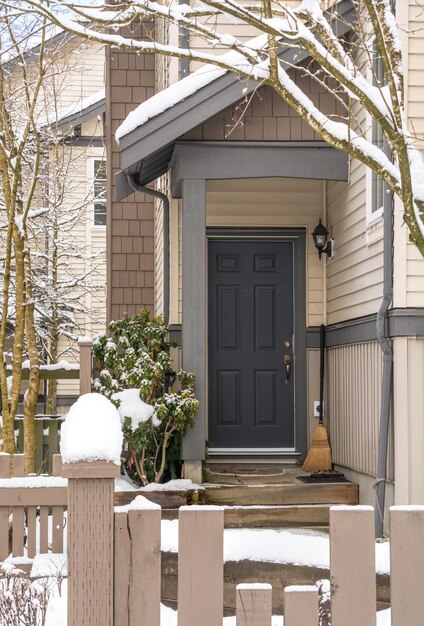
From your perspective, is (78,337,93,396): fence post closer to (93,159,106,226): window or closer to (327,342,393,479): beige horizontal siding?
(327,342,393,479): beige horizontal siding

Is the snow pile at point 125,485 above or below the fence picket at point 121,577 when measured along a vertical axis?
below

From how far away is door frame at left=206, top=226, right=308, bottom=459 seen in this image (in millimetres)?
10102

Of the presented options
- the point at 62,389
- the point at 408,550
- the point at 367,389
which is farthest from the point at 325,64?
the point at 62,389

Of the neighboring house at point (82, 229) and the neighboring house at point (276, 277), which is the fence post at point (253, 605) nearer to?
the neighboring house at point (276, 277)

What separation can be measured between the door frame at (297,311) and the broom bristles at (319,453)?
70 centimetres

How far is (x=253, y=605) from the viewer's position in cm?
239

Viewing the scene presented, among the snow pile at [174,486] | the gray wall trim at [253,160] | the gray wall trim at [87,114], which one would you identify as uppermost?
the gray wall trim at [87,114]

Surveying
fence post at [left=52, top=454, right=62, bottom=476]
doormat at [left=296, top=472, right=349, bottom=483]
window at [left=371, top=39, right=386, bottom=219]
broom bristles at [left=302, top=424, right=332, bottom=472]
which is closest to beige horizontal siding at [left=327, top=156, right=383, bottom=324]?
window at [left=371, top=39, right=386, bottom=219]

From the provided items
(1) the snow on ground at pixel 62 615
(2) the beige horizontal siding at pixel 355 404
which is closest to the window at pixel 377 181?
(2) the beige horizontal siding at pixel 355 404

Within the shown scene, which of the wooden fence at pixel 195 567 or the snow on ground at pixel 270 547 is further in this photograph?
the snow on ground at pixel 270 547

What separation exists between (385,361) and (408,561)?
506cm

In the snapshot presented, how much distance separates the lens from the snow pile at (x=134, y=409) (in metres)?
8.14

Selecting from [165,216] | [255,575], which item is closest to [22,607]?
[255,575]

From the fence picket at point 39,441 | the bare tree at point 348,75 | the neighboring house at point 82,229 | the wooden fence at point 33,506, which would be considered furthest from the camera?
the neighboring house at point 82,229
